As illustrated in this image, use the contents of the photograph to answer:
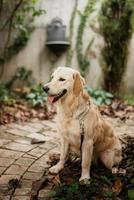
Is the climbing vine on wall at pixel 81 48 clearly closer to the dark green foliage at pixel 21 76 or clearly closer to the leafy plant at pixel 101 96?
the leafy plant at pixel 101 96

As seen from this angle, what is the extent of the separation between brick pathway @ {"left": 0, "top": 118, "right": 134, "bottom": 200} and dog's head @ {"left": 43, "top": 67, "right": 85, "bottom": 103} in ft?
3.06

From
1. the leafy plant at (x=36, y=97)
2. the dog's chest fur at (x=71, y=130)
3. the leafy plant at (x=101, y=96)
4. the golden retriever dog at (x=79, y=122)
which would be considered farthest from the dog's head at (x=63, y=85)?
the leafy plant at (x=101, y=96)

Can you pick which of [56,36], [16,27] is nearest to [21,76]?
[16,27]

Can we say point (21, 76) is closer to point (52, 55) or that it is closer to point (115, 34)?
point (52, 55)

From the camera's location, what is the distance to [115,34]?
920 centimetres

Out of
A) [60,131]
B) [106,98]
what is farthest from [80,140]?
[106,98]

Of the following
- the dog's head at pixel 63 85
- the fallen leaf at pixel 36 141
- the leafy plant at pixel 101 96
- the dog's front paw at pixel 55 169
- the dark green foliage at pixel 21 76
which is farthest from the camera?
the dark green foliage at pixel 21 76

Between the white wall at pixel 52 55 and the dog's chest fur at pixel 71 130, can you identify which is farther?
the white wall at pixel 52 55

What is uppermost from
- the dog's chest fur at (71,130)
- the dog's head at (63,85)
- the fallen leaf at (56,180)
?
the dog's head at (63,85)

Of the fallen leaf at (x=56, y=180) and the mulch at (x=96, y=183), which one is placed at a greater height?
the mulch at (x=96, y=183)

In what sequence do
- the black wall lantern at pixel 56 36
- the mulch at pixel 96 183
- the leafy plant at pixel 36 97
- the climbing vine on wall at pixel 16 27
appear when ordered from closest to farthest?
1. the mulch at pixel 96 183
2. the leafy plant at pixel 36 97
3. the climbing vine on wall at pixel 16 27
4. the black wall lantern at pixel 56 36

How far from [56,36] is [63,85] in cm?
597

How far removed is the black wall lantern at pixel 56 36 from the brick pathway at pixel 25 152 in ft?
10.2

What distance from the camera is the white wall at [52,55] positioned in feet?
31.4
